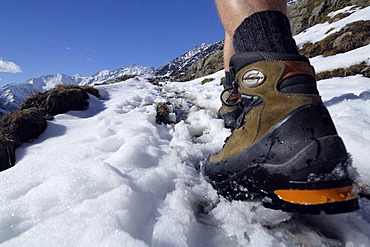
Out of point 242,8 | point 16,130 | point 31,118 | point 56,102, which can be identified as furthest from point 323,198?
point 56,102

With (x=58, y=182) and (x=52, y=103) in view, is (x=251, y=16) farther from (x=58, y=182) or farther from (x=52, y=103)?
(x=52, y=103)

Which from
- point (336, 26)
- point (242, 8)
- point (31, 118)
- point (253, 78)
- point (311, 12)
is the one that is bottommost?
point (336, 26)

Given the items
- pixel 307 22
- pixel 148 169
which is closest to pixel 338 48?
pixel 148 169

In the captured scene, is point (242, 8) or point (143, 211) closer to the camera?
point (143, 211)

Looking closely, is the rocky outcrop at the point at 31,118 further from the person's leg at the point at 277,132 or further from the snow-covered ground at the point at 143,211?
the person's leg at the point at 277,132

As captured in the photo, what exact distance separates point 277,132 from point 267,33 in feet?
1.58

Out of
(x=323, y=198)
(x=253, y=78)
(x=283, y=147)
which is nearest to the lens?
(x=323, y=198)

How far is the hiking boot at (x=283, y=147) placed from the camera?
0.86m

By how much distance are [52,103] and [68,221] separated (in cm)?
323

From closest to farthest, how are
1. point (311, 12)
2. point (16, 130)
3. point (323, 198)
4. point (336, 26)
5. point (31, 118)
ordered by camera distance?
1. point (323, 198)
2. point (16, 130)
3. point (31, 118)
4. point (336, 26)
5. point (311, 12)

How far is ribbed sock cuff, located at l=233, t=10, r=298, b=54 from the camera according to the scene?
1.16 meters

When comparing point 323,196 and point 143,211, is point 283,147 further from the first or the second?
point 143,211

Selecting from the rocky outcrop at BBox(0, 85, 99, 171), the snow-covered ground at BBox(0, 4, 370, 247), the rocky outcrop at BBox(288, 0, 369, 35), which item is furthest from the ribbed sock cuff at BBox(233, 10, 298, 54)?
the rocky outcrop at BBox(288, 0, 369, 35)

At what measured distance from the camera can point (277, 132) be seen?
1018mm
